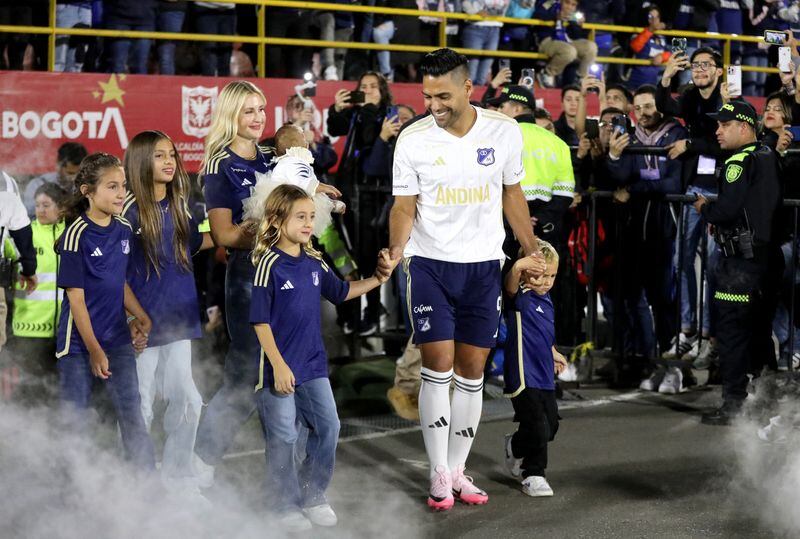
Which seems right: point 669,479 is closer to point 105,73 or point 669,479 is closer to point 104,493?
point 104,493

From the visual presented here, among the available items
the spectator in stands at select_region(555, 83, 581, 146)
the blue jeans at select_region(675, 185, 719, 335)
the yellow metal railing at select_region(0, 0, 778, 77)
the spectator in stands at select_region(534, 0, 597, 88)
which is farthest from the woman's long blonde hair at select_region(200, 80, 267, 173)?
the spectator in stands at select_region(534, 0, 597, 88)

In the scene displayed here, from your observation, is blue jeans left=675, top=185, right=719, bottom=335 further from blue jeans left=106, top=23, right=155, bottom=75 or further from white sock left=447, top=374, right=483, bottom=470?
blue jeans left=106, top=23, right=155, bottom=75

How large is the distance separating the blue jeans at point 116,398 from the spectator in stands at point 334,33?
695cm

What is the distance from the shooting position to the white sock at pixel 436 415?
19.8 feet

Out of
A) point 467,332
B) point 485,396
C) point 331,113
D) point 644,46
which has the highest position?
point 644,46

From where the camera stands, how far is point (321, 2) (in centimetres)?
1221

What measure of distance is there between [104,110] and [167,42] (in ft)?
4.24

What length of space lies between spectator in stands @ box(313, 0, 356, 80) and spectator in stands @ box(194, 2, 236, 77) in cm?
94

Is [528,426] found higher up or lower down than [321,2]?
lower down

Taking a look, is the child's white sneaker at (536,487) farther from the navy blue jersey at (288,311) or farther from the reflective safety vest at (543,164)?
the reflective safety vest at (543,164)

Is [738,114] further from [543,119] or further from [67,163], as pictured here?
[67,163]

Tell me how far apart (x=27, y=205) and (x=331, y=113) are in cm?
254

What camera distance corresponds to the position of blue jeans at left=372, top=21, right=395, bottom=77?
41.6 feet

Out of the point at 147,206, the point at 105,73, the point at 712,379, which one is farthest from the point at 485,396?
the point at 105,73
